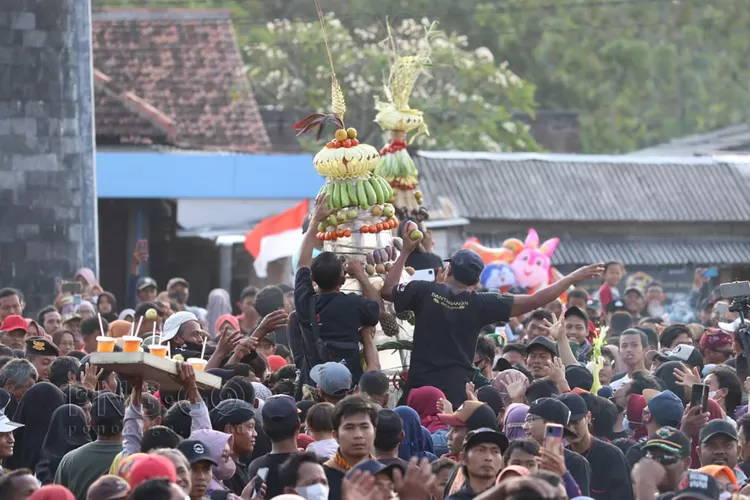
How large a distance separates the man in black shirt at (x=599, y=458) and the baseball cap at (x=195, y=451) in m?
2.09

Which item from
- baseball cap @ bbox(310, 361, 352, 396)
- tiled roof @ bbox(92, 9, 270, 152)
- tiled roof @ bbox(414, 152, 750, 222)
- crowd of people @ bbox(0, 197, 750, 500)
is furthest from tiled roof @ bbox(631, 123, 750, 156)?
baseball cap @ bbox(310, 361, 352, 396)

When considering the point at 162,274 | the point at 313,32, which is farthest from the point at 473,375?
the point at 313,32

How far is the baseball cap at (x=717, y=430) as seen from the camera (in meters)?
9.11

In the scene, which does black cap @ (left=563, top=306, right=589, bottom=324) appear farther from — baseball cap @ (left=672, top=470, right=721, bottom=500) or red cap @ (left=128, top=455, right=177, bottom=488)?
red cap @ (left=128, top=455, right=177, bottom=488)

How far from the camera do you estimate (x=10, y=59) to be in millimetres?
20859

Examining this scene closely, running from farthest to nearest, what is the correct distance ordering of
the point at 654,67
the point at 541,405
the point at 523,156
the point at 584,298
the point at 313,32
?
the point at 654,67
the point at 313,32
the point at 523,156
the point at 584,298
the point at 541,405

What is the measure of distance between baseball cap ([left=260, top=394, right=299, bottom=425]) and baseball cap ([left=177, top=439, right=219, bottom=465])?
398 millimetres

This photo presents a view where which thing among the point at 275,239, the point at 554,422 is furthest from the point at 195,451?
the point at 275,239

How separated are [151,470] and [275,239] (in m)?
13.8

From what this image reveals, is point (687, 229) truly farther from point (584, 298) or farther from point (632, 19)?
point (632, 19)

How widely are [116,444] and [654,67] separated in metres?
43.0

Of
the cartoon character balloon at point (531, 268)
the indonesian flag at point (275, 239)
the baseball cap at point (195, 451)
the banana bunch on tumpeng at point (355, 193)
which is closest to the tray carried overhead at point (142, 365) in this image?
the baseball cap at point (195, 451)

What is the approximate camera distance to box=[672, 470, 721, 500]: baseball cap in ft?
24.0

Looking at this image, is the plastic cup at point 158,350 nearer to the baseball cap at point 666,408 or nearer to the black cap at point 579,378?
the baseball cap at point 666,408
